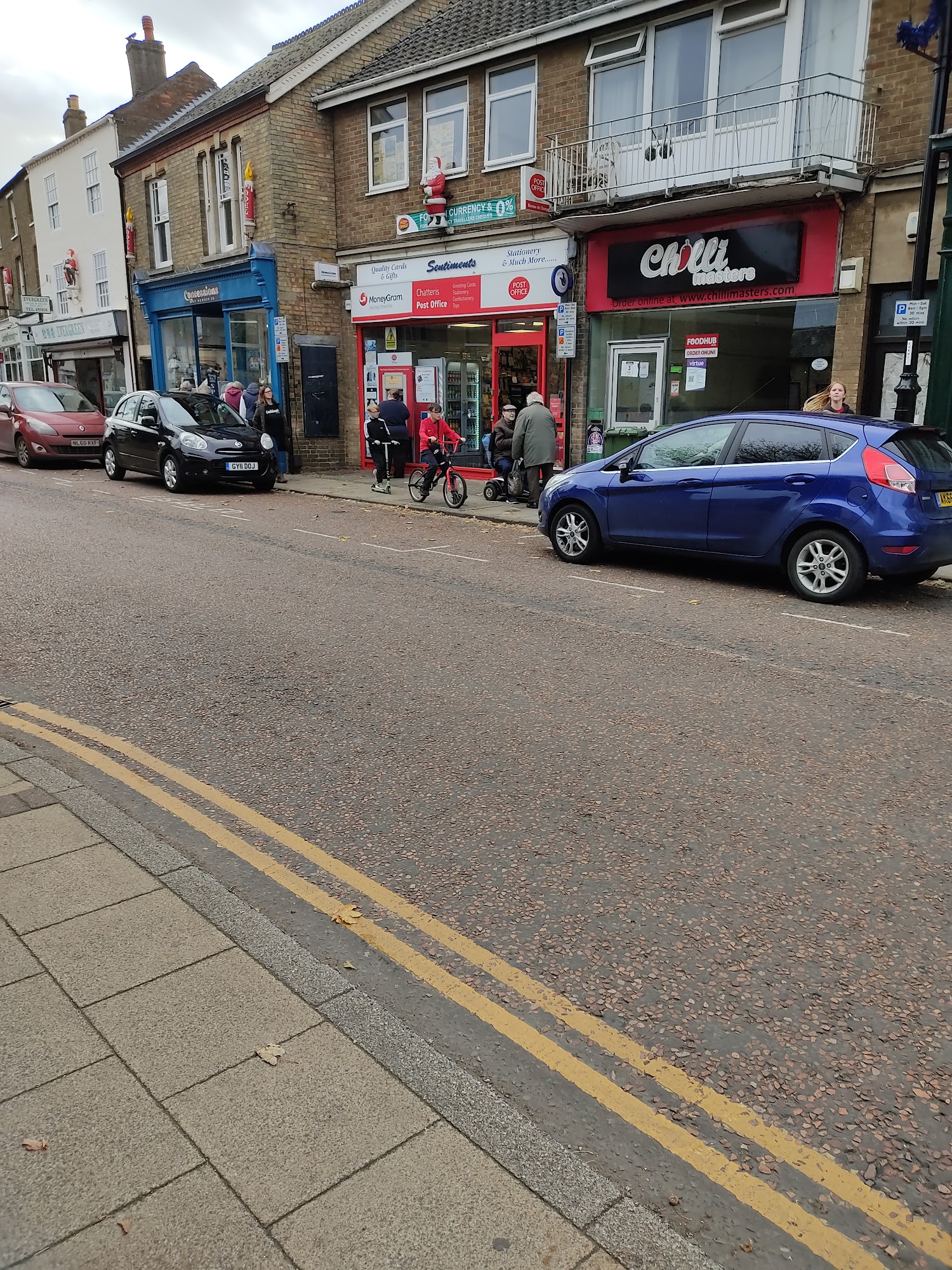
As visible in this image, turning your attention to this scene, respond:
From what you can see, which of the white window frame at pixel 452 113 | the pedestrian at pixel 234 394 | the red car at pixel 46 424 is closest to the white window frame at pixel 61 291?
the red car at pixel 46 424

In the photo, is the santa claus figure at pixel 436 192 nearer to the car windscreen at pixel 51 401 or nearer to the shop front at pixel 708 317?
A: the shop front at pixel 708 317

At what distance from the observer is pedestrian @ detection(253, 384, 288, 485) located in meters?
19.7

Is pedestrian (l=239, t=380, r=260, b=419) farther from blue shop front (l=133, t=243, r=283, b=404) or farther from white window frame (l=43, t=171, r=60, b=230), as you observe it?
white window frame (l=43, t=171, r=60, b=230)

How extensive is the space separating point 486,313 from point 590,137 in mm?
3555

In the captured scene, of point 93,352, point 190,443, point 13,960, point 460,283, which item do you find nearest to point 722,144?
point 460,283

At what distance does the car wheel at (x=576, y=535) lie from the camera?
1055cm

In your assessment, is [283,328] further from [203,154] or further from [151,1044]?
[151,1044]

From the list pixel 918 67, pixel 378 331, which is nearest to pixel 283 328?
pixel 378 331

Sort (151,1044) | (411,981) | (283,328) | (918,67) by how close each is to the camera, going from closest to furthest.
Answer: (151,1044) → (411,981) → (918,67) → (283,328)

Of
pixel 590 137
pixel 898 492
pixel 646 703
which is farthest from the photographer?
pixel 590 137

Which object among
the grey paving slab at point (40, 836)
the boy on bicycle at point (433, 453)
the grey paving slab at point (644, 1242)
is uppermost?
the boy on bicycle at point (433, 453)

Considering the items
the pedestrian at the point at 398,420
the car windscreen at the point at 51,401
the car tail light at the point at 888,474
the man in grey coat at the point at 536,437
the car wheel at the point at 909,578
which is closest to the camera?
the car tail light at the point at 888,474

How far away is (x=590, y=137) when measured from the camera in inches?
632

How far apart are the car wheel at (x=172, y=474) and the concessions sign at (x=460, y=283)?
5.94 m
